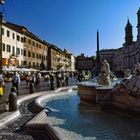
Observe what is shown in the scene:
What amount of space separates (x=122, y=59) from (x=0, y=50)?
13699 centimetres

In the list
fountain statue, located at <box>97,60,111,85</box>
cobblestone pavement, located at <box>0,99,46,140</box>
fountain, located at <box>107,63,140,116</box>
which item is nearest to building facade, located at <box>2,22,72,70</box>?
fountain statue, located at <box>97,60,111,85</box>

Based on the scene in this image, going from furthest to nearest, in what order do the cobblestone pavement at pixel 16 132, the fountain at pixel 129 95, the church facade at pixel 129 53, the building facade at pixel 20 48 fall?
1. the church facade at pixel 129 53
2. the building facade at pixel 20 48
3. the fountain at pixel 129 95
4. the cobblestone pavement at pixel 16 132

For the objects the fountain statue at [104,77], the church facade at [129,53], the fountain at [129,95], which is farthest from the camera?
the church facade at [129,53]

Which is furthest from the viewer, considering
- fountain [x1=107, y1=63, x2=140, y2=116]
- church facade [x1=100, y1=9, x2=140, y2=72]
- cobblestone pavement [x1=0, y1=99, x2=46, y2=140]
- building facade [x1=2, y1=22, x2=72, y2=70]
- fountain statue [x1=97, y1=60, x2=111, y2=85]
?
church facade [x1=100, y1=9, x2=140, y2=72]

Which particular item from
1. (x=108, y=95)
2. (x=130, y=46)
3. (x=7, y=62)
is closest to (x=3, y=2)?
(x=108, y=95)

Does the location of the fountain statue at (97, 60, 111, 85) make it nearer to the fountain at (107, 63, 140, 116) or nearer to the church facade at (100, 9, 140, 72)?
the fountain at (107, 63, 140, 116)

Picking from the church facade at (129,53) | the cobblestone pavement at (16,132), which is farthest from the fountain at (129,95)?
the church facade at (129,53)

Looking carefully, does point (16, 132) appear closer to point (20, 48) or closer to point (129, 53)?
point (20, 48)

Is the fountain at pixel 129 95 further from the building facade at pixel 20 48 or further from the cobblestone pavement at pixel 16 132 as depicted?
the building facade at pixel 20 48

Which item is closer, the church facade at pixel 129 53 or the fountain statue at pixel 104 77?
the fountain statue at pixel 104 77

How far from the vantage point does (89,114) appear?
43.2 feet

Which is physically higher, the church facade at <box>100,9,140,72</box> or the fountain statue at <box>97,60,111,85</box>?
the church facade at <box>100,9,140,72</box>

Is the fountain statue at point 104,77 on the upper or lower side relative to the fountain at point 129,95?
upper

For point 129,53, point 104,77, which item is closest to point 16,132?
point 104,77
